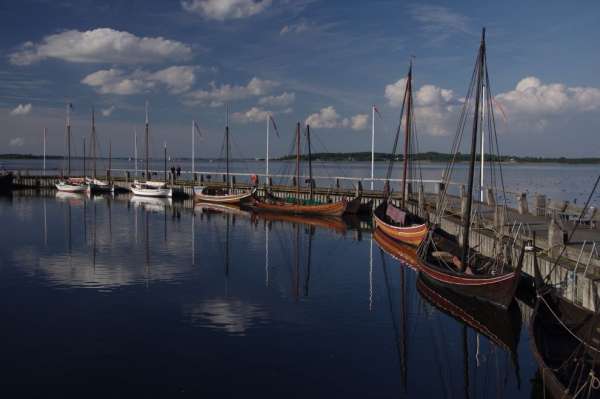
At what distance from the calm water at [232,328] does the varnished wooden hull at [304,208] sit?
15.4m

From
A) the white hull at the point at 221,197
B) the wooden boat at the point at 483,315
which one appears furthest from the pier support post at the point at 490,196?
the white hull at the point at 221,197

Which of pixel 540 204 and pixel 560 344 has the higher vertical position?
pixel 540 204

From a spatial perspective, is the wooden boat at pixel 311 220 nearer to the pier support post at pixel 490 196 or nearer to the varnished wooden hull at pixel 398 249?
the varnished wooden hull at pixel 398 249

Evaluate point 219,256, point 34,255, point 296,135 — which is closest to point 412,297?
point 219,256

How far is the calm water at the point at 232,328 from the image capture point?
13.4m

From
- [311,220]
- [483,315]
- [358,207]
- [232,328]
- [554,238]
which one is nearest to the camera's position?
[232,328]

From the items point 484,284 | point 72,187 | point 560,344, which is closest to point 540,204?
point 484,284

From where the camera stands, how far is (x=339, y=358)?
587 inches

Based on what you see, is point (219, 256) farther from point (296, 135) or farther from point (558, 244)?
point (296, 135)

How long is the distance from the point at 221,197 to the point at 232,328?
44.2m

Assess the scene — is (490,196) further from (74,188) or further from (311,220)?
(74,188)

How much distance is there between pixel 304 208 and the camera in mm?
49844

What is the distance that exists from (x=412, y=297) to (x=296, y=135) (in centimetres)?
3558

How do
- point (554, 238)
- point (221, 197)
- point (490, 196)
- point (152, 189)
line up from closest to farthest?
point (554, 238), point (490, 196), point (221, 197), point (152, 189)
